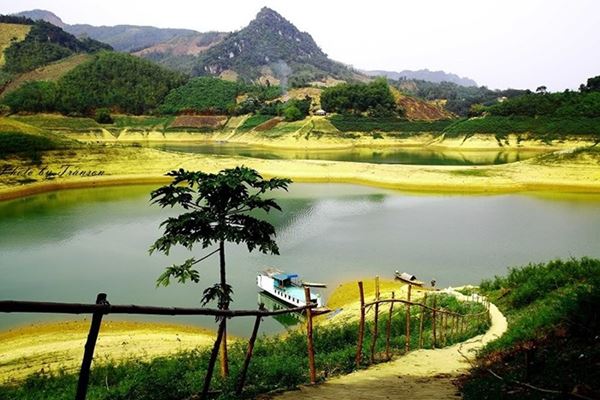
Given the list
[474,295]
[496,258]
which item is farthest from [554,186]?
[474,295]

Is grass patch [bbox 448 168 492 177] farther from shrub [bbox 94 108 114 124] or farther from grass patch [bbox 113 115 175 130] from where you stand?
shrub [bbox 94 108 114 124]

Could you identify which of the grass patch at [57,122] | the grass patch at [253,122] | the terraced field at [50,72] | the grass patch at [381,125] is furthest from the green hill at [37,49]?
the grass patch at [381,125]

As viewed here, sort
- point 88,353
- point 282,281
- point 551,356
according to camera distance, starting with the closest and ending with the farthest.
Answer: point 88,353, point 551,356, point 282,281

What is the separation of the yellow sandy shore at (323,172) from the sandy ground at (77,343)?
2742 centimetres

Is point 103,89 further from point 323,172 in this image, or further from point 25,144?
point 323,172

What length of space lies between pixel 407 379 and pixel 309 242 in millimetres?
17330

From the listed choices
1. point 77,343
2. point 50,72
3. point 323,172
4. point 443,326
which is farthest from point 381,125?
point 50,72

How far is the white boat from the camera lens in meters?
16.6

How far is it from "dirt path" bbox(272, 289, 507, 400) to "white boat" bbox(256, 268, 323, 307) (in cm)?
682

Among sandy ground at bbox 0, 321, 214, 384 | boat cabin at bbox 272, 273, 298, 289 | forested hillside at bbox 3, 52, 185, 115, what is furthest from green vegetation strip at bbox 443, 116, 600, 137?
forested hillside at bbox 3, 52, 185, 115

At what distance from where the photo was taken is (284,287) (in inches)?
673

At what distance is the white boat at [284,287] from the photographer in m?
16.6

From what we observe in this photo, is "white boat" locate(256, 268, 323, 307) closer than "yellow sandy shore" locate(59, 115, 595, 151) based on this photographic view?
Yes

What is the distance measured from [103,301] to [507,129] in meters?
81.0
